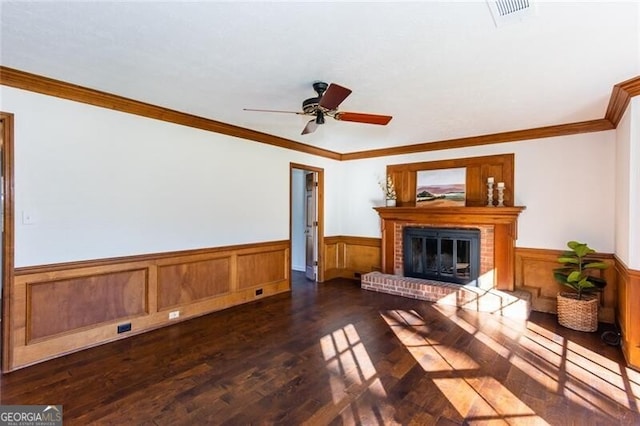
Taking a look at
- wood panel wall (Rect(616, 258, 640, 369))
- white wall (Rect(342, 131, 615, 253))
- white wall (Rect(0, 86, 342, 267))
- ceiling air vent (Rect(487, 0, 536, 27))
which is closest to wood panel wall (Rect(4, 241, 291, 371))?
white wall (Rect(0, 86, 342, 267))

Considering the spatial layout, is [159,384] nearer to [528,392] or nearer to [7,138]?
[7,138]

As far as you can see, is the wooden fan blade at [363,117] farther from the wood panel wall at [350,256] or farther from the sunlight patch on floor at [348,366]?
the wood panel wall at [350,256]

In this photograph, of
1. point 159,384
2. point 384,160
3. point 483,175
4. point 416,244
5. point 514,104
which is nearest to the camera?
point 159,384

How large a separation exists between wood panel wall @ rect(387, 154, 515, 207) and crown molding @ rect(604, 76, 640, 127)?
4.03 ft

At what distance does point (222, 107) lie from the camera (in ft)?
11.8

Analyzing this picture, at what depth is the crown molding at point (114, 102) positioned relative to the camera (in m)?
2.72

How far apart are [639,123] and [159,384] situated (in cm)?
460

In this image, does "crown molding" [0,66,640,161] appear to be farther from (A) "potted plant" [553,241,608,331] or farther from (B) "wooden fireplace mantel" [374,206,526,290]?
(A) "potted plant" [553,241,608,331]

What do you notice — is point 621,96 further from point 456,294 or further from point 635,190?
point 456,294

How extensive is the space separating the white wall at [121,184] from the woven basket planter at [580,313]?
4.04 m

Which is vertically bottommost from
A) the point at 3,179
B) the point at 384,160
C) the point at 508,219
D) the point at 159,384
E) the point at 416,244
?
the point at 159,384

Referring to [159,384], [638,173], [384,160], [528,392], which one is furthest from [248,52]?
[384,160]

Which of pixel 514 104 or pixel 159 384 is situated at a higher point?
pixel 514 104

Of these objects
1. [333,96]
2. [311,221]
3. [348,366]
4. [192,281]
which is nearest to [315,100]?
[333,96]
